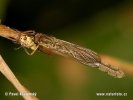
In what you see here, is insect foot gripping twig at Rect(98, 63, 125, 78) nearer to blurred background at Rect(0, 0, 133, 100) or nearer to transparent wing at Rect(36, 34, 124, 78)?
transparent wing at Rect(36, 34, 124, 78)

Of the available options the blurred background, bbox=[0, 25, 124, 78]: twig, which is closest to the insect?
bbox=[0, 25, 124, 78]: twig

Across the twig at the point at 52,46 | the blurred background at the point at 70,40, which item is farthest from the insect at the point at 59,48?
the blurred background at the point at 70,40

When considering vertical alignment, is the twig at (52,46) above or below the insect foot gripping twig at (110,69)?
above

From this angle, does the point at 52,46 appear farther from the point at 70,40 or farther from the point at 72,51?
the point at 70,40

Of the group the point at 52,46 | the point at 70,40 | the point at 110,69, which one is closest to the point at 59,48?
the point at 52,46

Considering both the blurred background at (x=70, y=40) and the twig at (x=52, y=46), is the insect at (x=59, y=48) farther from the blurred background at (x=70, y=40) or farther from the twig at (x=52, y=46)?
the blurred background at (x=70, y=40)
